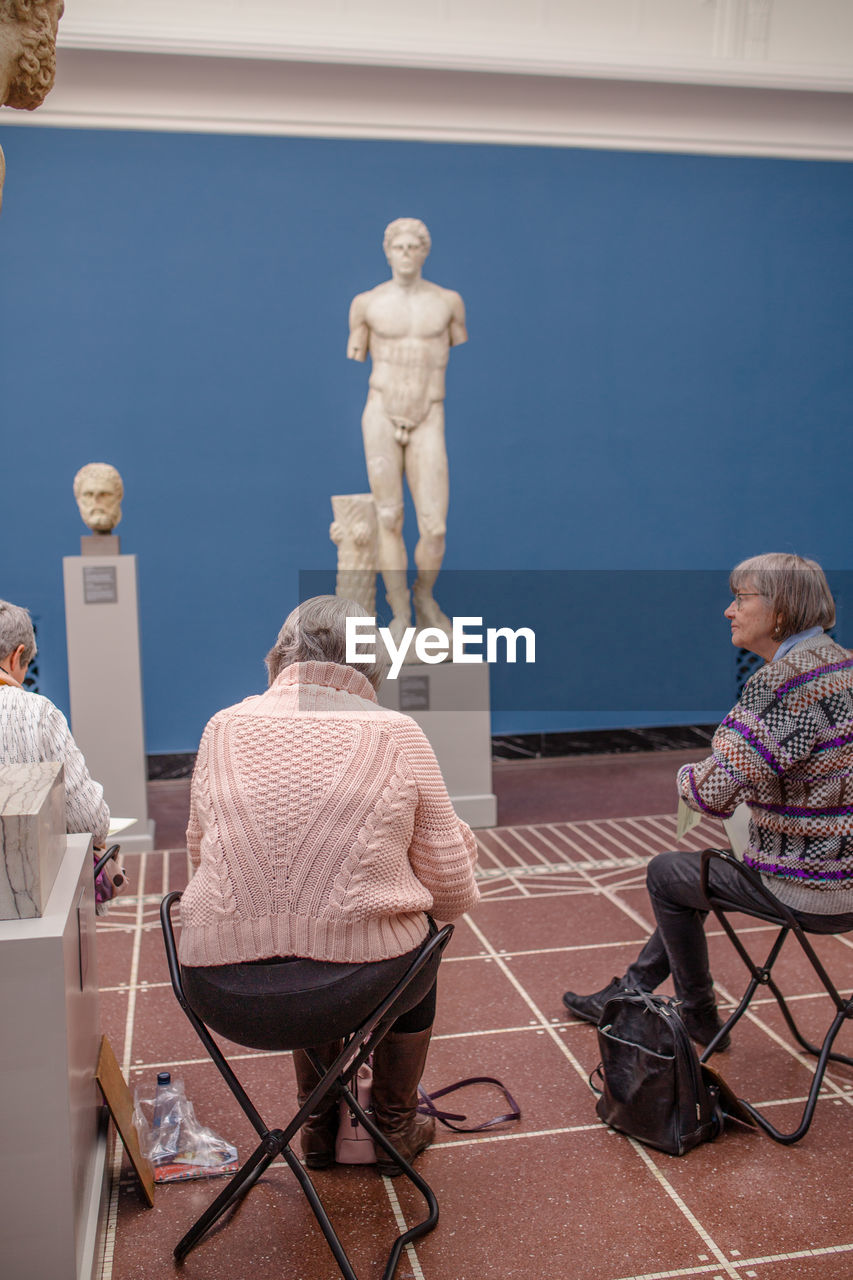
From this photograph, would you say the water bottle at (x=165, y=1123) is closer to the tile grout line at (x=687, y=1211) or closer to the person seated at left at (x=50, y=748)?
the person seated at left at (x=50, y=748)

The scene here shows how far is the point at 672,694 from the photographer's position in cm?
830

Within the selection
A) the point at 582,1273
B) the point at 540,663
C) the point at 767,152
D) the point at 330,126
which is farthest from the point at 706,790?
the point at 767,152

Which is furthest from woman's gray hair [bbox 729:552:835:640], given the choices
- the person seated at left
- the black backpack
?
the person seated at left

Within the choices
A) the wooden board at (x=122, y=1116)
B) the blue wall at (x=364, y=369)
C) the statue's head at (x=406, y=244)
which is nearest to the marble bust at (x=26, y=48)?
the wooden board at (x=122, y=1116)

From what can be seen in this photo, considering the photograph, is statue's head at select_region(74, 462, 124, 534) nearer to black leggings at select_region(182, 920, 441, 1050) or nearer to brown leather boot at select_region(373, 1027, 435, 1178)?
brown leather boot at select_region(373, 1027, 435, 1178)

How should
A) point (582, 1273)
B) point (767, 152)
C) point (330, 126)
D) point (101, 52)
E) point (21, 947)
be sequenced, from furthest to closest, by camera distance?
point (767, 152), point (330, 126), point (101, 52), point (582, 1273), point (21, 947)

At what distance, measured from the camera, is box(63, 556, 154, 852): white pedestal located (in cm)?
573

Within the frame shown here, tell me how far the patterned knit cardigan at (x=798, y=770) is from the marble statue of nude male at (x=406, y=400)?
12.0 feet

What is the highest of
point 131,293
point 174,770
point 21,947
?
point 131,293

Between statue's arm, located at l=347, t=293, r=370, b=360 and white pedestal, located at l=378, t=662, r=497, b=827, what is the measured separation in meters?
1.83

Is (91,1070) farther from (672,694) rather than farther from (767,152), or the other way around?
(767,152)

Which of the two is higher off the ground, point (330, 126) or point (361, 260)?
point (330, 126)

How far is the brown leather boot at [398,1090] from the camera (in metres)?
2.77

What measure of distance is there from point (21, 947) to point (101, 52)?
6.55 m
